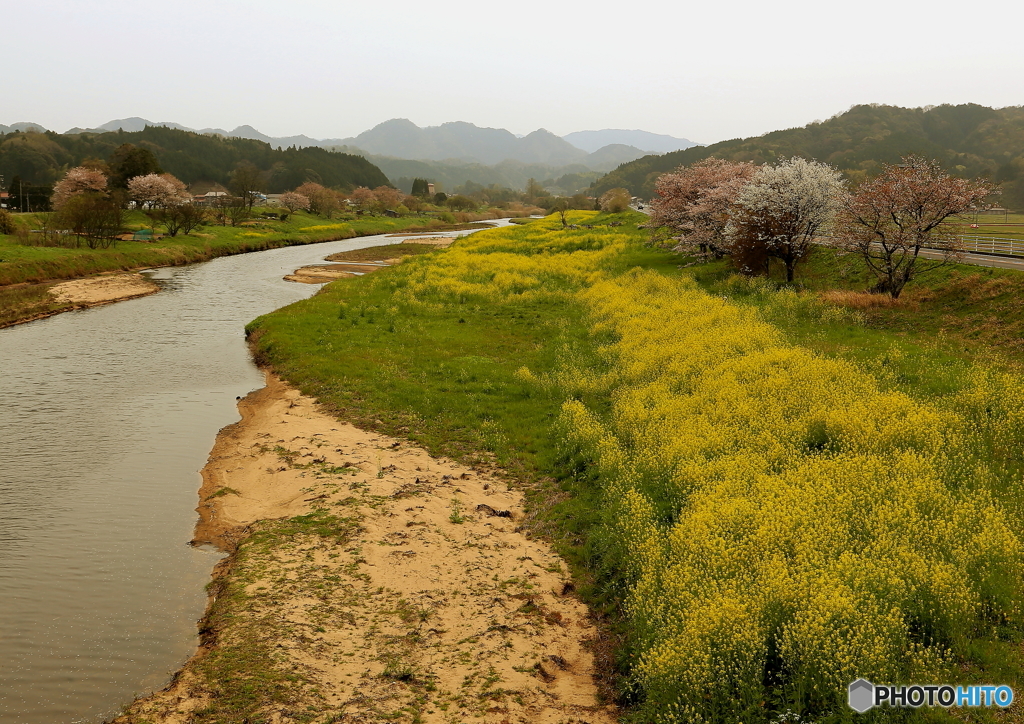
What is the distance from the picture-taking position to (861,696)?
6.98m

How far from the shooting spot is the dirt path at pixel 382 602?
25.5 ft

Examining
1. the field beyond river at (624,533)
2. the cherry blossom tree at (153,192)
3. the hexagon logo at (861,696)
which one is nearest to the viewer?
the hexagon logo at (861,696)

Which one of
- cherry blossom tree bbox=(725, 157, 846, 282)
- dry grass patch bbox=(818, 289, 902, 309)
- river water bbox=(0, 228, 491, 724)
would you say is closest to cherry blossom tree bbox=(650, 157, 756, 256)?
cherry blossom tree bbox=(725, 157, 846, 282)

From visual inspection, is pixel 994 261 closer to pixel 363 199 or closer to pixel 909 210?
pixel 909 210

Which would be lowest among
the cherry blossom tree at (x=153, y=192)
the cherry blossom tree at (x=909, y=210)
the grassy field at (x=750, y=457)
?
the grassy field at (x=750, y=457)

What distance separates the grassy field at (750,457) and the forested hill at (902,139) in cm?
11977

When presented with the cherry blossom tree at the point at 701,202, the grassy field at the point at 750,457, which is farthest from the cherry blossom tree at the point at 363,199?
the grassy field at the point at 750,457

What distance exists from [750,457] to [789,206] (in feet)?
83.1

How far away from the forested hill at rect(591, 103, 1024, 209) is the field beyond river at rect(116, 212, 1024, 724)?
12607 centimetres

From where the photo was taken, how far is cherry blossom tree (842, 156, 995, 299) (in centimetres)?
2575

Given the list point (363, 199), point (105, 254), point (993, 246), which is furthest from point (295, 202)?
point (993, 246)

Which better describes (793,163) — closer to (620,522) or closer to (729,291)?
(729,291)

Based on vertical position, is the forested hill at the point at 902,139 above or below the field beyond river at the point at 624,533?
above

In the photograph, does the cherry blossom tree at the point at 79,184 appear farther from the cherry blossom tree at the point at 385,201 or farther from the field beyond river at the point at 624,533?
the field beyond river at the point at 624,533
